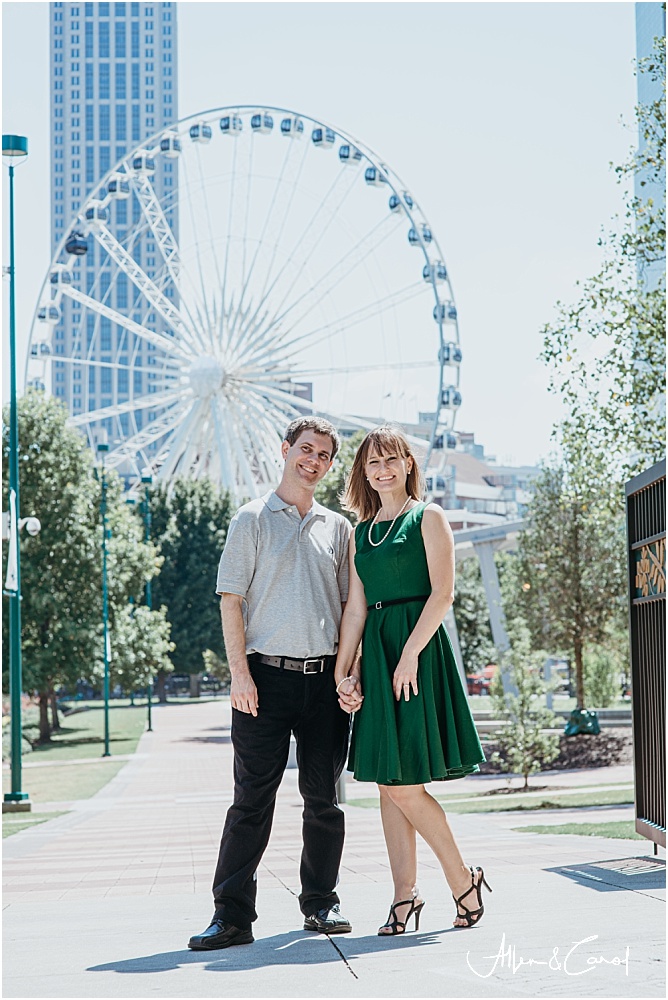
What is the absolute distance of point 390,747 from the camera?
14.7 feet

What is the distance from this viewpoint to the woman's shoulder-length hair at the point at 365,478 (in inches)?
189

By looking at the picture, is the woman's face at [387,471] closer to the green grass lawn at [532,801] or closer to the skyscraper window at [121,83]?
the green grass lawn at [532,801]

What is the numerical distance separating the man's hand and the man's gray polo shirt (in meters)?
0.13

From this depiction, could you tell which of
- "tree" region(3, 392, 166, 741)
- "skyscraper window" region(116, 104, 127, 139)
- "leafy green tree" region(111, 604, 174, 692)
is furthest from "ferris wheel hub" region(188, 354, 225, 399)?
"skyscraper window" region(116, 104, 127, 139)

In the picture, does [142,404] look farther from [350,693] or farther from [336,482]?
[350,693]

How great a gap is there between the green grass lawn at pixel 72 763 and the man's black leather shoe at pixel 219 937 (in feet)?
32.8

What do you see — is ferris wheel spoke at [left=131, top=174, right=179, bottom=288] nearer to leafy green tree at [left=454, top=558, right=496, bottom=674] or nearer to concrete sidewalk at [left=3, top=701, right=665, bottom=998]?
leafy green tree at [left=454, top=558, right=496, bottom=674]

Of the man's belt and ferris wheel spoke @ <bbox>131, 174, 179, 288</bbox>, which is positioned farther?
ferris wheel spoke @ <bbox>131, 174, 179, 288</bbox>

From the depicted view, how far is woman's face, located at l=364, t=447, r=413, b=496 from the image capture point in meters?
4.76

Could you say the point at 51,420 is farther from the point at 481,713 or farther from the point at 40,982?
the point at 40,982

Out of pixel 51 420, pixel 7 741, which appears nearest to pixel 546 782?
pixel 7 741

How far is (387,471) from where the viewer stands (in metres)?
4.77

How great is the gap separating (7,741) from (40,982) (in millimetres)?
28366

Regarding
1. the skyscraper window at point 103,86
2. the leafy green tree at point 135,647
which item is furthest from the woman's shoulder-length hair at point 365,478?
the skyscraper window at point 103,86
